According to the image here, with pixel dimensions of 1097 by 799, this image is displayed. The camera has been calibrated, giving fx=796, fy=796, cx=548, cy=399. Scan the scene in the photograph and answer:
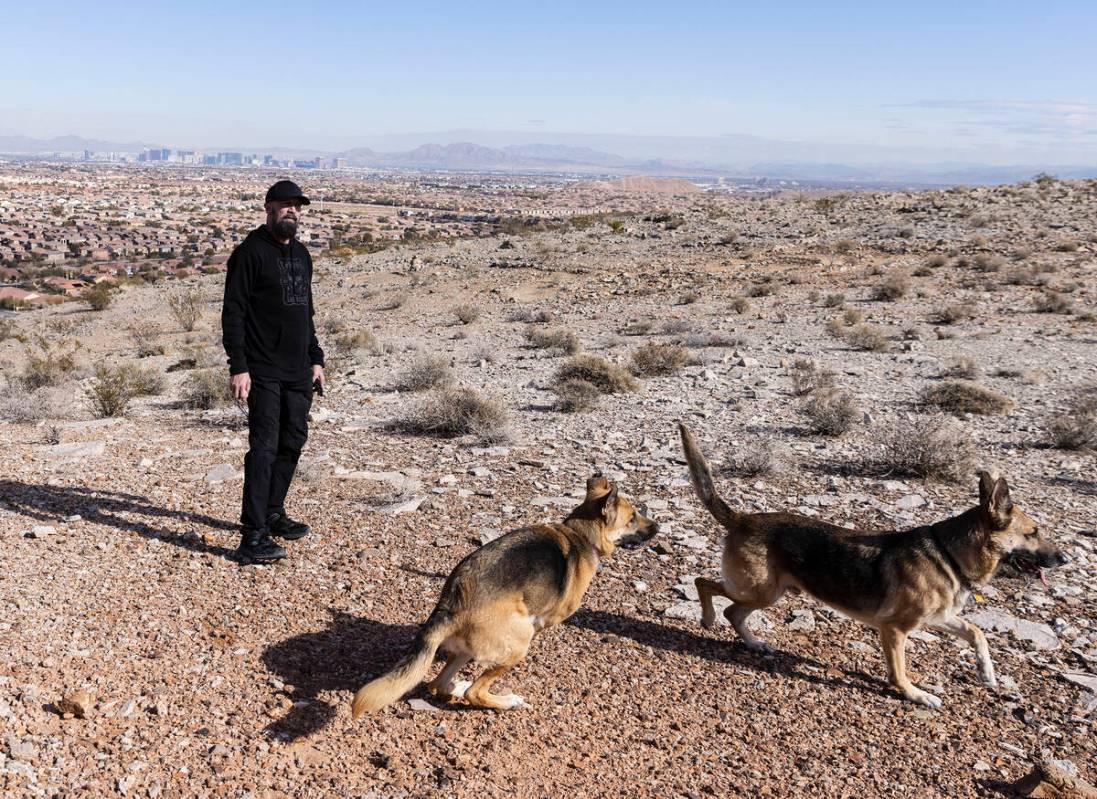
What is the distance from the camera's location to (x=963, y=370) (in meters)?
12.0

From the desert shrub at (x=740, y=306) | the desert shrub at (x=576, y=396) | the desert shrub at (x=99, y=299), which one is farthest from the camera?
the desert shrub at (x=99, y=299)

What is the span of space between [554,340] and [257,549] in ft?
34.2

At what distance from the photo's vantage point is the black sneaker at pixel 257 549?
5523mm

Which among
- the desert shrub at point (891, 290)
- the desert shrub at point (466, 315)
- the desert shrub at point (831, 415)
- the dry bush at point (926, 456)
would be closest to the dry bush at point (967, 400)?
the desert shrub at point (831, 415)

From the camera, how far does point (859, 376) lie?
1237 cm

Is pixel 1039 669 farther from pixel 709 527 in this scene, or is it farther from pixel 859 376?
pixel 859 376

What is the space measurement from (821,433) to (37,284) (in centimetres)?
4467

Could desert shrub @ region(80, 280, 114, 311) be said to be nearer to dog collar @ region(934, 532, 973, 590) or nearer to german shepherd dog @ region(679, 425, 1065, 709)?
german shepherd dog @ region(679, 425, 1065, 709)

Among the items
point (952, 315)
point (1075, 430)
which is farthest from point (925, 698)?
point (952, 315)

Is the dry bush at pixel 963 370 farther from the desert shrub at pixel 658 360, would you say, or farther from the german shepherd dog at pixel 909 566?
the german shepherd dog at pixel 909 566

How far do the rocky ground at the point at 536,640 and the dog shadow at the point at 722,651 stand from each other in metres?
0.02

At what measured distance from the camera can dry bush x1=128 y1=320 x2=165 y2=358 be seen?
18234 mm

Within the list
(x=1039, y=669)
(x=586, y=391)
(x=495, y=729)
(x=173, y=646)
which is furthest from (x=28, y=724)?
(x=586, y=391)

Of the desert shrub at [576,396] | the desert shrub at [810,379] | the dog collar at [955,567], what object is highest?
the dog collar at [955,567]
